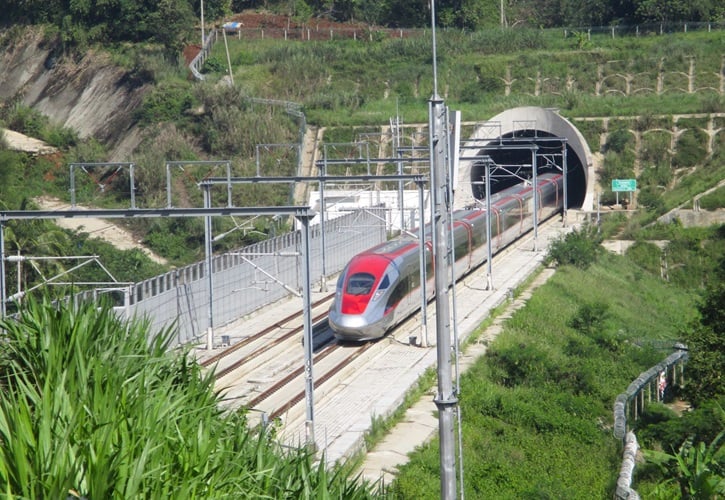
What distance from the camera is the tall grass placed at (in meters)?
10.0

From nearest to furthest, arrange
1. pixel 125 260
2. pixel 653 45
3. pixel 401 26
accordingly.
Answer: pixel 125 260 → pixel 653 45 → pixel 401 26

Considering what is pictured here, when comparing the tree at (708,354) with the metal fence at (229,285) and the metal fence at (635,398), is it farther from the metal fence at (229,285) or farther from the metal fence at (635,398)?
the metal fence at (229,285)

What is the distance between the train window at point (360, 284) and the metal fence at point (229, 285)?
1543mm

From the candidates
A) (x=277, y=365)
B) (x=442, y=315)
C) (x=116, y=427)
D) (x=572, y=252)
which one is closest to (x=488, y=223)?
(x=572, y=252)

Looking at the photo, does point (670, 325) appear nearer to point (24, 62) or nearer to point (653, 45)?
point (653, 45)

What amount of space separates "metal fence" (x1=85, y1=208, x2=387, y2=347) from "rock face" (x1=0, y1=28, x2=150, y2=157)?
27.2m

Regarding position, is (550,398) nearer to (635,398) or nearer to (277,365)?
(635,398)

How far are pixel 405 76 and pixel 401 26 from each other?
1585 cm

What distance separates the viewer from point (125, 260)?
4191 cm

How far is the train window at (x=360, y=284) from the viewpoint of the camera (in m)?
26.7

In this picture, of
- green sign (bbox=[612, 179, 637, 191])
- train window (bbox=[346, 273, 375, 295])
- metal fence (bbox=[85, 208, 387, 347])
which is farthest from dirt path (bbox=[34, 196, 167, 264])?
train window (bbox=[346, 273, 375, 295])

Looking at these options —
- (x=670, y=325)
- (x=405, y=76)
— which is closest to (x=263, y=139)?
(x=405, y=76)

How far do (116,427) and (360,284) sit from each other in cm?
1596

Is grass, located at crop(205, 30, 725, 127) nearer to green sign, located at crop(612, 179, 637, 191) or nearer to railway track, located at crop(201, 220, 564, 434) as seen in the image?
green sign, located at crop(612, 179, 637, 191)
